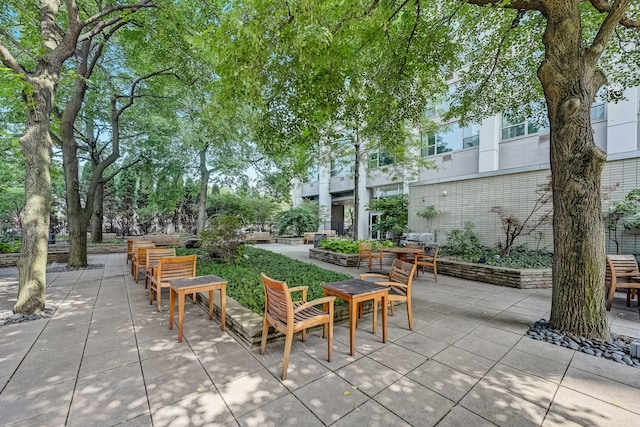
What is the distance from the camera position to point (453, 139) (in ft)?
52.4

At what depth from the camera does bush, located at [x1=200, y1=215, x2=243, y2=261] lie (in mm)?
7602

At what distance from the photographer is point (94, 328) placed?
3572 millimetres

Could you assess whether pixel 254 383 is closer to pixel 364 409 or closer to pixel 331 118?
pixel 364 409

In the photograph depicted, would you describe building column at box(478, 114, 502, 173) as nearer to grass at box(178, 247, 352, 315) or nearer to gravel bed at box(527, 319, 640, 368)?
grass at box(178, 247, 352, 315)

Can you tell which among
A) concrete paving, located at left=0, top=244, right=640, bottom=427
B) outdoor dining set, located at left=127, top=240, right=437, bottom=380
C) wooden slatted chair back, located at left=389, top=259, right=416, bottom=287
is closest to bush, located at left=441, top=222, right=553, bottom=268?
concrete paving, located at left=0, top=244, right=640, bottom=427

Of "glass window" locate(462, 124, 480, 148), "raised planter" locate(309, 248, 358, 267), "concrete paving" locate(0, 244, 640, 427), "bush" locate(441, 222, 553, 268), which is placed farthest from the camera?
"glass window" locate(462, 124, 480, 148)

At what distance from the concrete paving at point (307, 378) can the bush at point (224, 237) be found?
3747mm

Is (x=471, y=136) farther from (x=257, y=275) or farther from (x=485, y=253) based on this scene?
(x=257, y=275)

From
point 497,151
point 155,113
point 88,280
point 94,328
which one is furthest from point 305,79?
point 497,151

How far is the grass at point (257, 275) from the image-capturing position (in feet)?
15.0

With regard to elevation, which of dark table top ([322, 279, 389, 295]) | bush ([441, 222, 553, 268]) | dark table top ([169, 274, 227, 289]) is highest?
dark table top ([169, 274, 227, 289])

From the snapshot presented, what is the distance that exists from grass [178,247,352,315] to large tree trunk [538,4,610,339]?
11.6 ft

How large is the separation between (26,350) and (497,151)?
17.5 meters

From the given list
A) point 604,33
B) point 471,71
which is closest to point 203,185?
point 471,71
